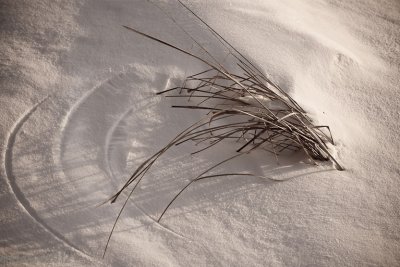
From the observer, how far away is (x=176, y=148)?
142 cm

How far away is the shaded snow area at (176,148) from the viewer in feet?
4.17

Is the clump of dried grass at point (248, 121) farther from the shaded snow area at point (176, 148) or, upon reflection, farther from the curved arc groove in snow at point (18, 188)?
the curved arc groove in snow at point (18, 188)

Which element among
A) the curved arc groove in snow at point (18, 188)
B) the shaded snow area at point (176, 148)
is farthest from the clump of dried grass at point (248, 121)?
the curved arc groove in snow at point (18, 188)

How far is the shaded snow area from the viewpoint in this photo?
127 cm

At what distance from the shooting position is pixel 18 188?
4.41 ft

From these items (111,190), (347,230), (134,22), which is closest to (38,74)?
(134,22)

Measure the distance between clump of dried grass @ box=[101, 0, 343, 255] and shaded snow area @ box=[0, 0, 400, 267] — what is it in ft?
0.13

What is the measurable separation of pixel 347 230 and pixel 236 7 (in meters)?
1.03

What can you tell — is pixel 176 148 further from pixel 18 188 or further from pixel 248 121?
pixel 18 188

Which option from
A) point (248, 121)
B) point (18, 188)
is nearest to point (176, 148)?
point (248, 121)

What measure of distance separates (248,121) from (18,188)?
84cm

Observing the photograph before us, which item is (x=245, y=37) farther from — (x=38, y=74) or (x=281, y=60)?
(x=38, y=74)

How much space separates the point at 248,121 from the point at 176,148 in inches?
11.1

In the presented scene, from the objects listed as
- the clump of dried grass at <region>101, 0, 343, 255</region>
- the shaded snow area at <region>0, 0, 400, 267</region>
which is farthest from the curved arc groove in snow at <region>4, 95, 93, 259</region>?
the clump of dried grass at <region>101, 0, 343, 255</region>
